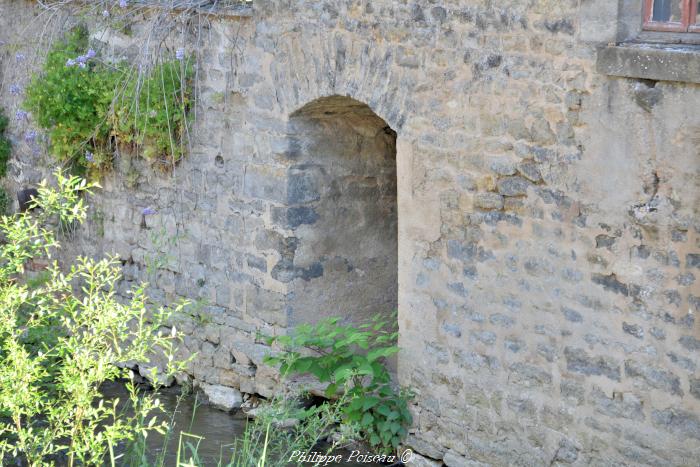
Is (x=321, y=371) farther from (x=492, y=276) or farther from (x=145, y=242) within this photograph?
(x=145, y=242)

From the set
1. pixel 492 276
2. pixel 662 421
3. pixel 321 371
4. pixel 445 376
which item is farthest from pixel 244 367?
pixel 662 421

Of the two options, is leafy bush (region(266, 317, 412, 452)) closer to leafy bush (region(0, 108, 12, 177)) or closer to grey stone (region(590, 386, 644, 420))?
grey stone (region(590, 386, 644, 420))

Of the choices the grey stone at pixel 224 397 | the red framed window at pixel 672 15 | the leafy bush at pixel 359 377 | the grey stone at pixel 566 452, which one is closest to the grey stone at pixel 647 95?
the red framed window at pixel 672 15

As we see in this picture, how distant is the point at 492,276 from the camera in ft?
18.8

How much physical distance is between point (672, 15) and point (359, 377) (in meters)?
2.76

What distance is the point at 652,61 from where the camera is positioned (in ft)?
15.7

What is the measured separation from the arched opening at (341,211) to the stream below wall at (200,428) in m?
0.82

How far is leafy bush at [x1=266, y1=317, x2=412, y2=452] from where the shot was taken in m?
6.20

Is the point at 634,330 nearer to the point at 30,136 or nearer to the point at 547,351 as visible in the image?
the point at 547,351

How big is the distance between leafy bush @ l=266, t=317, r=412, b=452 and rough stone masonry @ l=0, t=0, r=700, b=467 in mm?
135

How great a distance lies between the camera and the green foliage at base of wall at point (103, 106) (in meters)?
7.27

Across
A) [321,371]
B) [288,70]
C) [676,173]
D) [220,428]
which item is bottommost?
[220,428]

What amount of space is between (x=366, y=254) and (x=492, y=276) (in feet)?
5.47

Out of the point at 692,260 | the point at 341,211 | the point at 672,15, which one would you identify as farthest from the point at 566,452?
the point at 341,211
